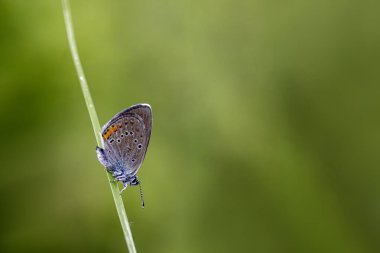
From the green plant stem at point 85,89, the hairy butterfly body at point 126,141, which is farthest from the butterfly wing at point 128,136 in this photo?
the green plant stem at point 85,89

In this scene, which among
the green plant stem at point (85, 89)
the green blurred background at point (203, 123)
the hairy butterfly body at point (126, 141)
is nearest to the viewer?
the green plant stem at point (85, 89)

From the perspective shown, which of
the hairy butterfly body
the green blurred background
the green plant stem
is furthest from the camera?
the green blurred background

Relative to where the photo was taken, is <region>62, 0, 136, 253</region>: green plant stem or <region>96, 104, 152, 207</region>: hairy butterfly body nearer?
<region>62, 0, 136, 253</region>: green plant stem

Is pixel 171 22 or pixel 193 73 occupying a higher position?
pixel 171 22

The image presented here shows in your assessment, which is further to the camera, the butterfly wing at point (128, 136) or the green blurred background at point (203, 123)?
the green blurred background at point (203, 123)

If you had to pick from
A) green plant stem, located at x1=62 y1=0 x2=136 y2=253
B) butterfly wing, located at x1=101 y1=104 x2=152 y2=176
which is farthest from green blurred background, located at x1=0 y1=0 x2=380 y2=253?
green plant stem, located at x1=62 y1=0 x2=136 y2=253

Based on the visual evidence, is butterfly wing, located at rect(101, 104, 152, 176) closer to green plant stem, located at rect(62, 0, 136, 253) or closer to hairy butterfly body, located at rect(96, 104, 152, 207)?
hairy butterfly body, located at rect(96, 104, 152, 207)

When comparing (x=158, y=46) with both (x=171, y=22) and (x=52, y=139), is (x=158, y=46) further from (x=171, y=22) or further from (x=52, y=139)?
(x=52, y=139)

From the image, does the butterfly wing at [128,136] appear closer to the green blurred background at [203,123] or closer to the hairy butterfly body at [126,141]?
the hairy butterfly body at [126,141]

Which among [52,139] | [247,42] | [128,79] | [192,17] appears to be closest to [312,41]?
[247,42]
